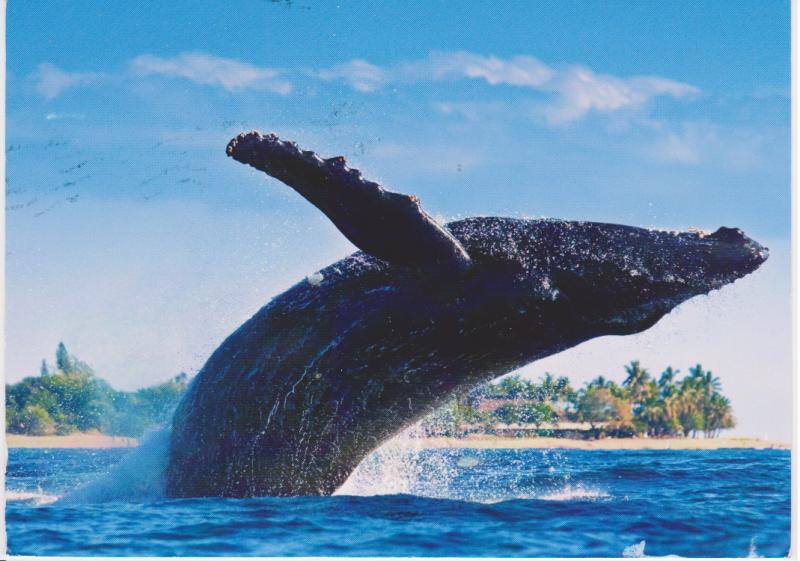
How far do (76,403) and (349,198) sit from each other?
1450 inches

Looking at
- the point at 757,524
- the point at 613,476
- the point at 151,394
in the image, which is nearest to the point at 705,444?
the point at 151,394

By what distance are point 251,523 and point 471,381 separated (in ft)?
6.30

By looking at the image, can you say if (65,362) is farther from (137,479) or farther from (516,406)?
(137,479)

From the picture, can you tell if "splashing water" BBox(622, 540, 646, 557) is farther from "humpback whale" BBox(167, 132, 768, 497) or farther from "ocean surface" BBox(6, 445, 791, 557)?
"humpback whale" BBox(167, 132, 768, 497)

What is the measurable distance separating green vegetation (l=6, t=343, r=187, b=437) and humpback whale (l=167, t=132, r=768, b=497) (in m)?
→ 20.1

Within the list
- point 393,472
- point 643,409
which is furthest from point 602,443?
point 393,472

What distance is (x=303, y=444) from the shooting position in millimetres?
7707

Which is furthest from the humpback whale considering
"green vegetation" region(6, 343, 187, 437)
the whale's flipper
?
"green vegetation" region(6, 343, 187, 437)

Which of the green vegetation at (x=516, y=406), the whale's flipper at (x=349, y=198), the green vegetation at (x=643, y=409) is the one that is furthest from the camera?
the green vegetation at (x=643, y=409)

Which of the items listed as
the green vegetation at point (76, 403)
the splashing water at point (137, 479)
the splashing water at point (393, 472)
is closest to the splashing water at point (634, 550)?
the splashing water at point (393, 472)

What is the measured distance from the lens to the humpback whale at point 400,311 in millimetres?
6508

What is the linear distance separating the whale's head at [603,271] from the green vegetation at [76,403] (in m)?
21.4

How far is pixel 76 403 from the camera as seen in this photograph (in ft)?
133

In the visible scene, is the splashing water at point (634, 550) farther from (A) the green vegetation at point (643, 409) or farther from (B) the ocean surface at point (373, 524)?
(A) the green vegetation at point (643, 409)
